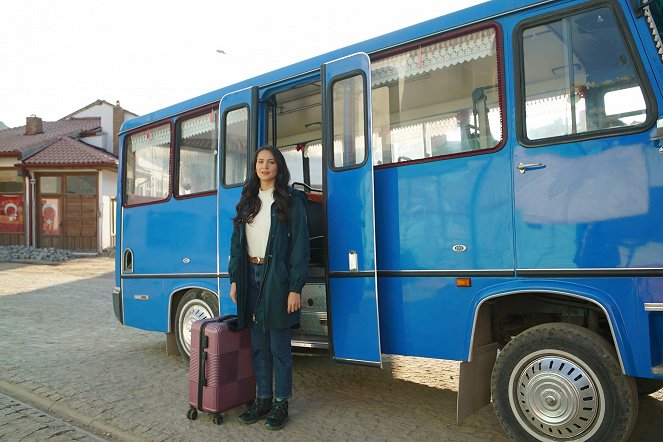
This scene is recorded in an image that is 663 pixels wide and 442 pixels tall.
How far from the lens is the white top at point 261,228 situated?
4336mm

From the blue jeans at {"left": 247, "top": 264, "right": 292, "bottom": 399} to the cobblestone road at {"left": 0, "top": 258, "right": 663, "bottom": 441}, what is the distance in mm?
328

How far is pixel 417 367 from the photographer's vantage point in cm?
626

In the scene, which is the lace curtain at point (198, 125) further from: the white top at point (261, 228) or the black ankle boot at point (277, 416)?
the black ankle boot at point (277, 416)

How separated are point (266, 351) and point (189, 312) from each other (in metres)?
2.08

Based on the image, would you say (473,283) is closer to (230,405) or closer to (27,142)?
(230,405)

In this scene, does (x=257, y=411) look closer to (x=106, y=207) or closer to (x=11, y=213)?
(x=106, y=207)

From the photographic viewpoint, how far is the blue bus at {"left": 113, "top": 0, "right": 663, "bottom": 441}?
3197 mm

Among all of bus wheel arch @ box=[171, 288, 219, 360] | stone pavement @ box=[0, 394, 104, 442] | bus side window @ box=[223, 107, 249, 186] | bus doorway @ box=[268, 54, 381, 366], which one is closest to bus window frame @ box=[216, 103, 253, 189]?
bus side window @ box=[223, 107, 249, 186]

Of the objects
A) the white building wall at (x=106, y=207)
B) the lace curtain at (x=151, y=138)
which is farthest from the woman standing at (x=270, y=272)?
the white building wall at (x=106, y=207)

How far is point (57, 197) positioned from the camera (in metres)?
25.2


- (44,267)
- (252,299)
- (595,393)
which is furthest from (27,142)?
(595,393)

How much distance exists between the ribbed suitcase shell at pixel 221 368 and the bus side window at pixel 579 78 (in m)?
2.76

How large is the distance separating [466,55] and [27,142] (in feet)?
96.2

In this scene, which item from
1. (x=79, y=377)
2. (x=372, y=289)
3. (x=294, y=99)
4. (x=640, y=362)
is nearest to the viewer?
(x=640, y=362)
